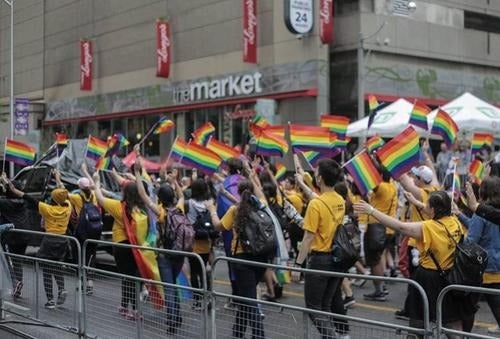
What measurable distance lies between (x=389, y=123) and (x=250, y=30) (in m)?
14.2

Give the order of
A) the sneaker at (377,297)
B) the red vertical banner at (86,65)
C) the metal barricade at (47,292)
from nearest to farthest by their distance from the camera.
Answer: the metal barricade at (47,292), the sneaker at (377,297), the red vertical banner at (86,65)

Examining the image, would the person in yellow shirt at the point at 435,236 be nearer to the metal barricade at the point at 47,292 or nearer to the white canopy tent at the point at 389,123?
the metal barricade at the point at 47,292

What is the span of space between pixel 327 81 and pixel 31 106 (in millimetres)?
23292

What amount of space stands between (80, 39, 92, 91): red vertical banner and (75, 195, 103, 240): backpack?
31.9 metres

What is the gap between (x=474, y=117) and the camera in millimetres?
16984

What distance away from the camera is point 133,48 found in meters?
38.2

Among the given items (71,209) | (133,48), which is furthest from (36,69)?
(71,209)

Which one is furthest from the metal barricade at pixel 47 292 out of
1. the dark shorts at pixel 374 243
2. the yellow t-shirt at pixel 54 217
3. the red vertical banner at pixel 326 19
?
the red vertical banner at pixel 326 19

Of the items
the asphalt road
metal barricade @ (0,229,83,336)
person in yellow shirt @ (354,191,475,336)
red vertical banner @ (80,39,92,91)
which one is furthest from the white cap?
red vertical banner @ (80,39,92,91)

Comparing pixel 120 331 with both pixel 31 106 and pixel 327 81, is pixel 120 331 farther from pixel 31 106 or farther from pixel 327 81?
pixel 31 106

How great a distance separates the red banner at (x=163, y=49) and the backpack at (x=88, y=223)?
84.0 ft

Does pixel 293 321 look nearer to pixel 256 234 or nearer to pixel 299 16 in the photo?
pixel 256 234

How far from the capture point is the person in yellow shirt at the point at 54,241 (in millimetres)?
7500

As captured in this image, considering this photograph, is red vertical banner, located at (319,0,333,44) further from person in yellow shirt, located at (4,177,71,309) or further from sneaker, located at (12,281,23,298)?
sneaker, located at (12,281,23,298)
